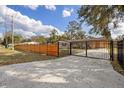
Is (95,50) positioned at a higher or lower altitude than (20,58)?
higher

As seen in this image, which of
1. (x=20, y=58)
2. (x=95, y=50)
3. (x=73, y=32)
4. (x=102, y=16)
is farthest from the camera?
(x=73, y=32)

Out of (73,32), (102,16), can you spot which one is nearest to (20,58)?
(102,16)

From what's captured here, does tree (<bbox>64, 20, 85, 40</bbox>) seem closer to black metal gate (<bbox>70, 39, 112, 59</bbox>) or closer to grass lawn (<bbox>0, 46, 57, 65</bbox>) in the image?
black metal gate (<bbox>70, 39, 112, 59</bbox>)

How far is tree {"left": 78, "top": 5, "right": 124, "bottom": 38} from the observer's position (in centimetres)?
1244

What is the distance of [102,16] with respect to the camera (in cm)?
1326

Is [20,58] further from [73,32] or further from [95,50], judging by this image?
[73,32]

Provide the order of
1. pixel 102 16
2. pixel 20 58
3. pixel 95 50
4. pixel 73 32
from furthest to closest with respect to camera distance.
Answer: pixel 73 32 → pixel 95 50 → pixel 20 58 → pixel 102 16

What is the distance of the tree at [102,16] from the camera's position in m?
12.4

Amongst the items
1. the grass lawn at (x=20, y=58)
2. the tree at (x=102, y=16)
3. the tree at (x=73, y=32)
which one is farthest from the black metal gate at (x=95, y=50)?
the tree at (x=73, y=32)

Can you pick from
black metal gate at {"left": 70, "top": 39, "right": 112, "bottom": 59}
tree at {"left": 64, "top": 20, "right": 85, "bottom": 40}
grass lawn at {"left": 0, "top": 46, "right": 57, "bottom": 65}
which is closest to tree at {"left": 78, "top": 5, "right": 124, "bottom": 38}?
black metal gate at {"left": 70, "top": 39, "right": 112, "bottom": 59}

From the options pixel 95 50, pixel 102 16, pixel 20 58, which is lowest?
pixel 20 58

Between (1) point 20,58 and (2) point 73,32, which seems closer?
(1) point 20,58
